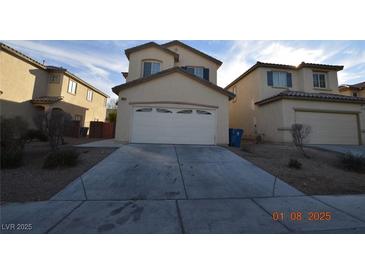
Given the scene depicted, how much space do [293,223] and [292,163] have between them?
14.2 feet

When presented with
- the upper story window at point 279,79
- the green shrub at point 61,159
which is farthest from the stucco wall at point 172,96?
the upper story window at point 279,79

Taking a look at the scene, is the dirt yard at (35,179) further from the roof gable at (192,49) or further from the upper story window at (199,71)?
the roof gable at (192,49)

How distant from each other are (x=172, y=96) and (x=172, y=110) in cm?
91

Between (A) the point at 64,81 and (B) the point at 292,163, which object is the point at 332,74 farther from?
(A) the point at 64,81

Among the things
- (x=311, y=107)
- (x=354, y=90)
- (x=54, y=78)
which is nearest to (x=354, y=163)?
(x=311, y=107)

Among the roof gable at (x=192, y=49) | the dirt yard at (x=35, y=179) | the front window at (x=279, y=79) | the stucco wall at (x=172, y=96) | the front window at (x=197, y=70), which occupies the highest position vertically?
the roof gable at (x=192, y=49)

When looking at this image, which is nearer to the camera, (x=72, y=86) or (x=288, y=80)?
(x=288, y=80)

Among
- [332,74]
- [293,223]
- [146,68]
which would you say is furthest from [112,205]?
[332,74]

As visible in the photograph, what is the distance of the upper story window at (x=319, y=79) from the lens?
15.8 meters

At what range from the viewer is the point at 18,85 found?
14.4 m

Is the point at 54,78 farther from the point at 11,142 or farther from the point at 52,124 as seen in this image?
the point at 11,142

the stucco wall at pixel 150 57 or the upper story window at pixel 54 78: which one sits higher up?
the stucco wall at pixel 150 57

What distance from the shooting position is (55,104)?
54.2 feet
